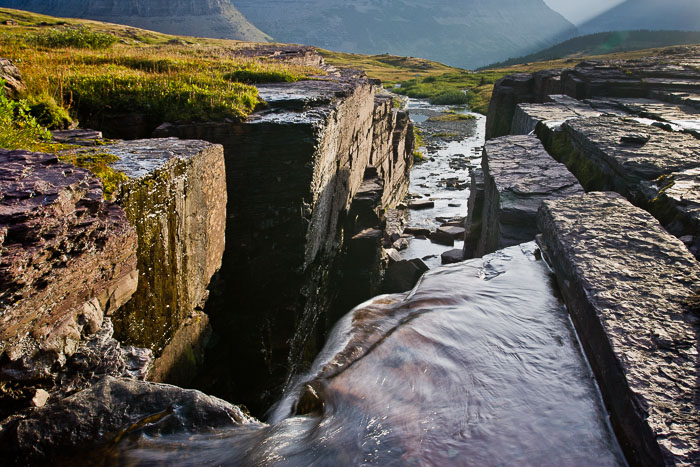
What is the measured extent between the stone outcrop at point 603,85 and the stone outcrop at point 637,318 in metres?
5.44

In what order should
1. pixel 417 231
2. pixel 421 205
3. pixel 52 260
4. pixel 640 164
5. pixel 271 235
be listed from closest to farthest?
pixel 52 260
pixel 640 164
pixel 271 235
pixel 417 231
pixel 421 205

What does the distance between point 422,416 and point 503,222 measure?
222cm

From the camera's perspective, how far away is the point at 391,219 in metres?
9.02

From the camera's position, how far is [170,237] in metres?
2.70

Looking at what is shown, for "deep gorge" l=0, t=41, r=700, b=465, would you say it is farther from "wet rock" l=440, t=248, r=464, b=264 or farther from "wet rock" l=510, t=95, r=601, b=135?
"wet rock" l=440, t=248, r=464, b=264

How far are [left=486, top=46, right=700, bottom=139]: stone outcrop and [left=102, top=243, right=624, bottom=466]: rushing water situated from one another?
6.21 metres

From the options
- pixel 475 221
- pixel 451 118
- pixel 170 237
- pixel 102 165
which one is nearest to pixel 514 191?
pixel 475 221

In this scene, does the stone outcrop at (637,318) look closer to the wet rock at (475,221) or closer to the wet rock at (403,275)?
the wet rock at (475,221)

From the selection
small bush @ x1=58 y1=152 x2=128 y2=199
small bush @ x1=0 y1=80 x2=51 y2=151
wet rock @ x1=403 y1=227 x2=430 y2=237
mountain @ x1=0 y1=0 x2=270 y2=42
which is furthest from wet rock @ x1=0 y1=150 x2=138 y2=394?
mountain @ x1=0 y1=0 x2=270 y2=42

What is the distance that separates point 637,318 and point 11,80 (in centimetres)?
416

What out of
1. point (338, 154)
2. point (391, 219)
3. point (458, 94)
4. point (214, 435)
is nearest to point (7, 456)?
point (214, 435)

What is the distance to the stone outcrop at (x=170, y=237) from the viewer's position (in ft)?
8.02

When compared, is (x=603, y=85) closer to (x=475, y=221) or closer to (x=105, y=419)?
(x=475, y=221)

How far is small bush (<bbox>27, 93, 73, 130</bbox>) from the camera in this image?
3240 mm
